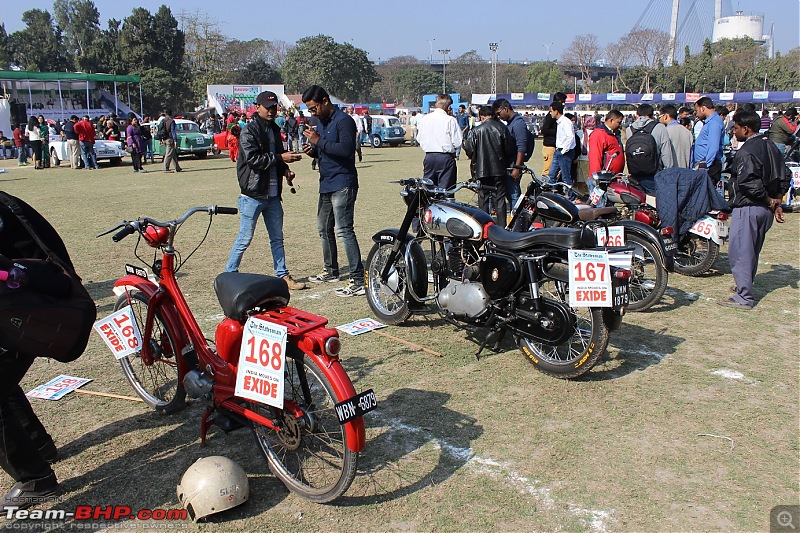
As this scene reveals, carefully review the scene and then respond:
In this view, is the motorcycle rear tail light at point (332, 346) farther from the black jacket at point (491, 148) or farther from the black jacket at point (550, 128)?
the black jacket at point (550, 128)

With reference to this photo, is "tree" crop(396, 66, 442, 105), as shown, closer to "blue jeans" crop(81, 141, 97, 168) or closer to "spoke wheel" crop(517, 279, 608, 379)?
"blue jeans" crop(81, 141, 97, 168)

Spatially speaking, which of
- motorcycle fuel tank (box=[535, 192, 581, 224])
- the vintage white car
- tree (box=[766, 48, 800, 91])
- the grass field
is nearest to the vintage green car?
the vintage white car

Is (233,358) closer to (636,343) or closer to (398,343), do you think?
(398,343)

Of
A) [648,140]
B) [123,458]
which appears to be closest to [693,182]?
[648,140]

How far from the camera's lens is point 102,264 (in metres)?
8.05

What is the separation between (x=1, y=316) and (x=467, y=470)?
2380 mm

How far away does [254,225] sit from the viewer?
6.50 m

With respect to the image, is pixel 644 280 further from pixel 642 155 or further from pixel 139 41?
pixel 139 41

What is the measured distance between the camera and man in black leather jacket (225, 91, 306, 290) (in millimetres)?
6215

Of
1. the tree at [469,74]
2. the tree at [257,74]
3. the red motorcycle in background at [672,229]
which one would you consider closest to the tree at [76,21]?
the tree at [257,74]

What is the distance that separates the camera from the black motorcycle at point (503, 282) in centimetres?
437

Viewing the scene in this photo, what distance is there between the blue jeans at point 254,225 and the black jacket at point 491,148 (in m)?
3.30

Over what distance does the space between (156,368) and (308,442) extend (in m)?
1.53

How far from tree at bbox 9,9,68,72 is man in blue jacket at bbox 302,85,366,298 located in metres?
91.1
